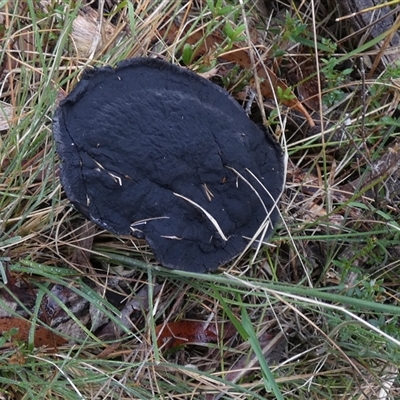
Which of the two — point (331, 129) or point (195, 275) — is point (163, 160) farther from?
point (331, 129)

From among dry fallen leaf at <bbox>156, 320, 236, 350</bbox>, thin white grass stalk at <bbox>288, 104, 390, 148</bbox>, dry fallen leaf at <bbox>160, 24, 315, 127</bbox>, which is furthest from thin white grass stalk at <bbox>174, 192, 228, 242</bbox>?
dry fallen leaf at <bbox>160, 24, 315, 127</bbox>

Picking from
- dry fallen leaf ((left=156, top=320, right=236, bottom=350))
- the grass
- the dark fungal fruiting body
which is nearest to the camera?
the dark fungal fruiting body

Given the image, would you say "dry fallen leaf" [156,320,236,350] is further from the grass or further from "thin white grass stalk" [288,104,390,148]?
"thin white grass stalk" [288,104,390,148]

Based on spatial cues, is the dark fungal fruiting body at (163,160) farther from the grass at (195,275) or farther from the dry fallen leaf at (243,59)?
the dry fallen leaf at (243,59)

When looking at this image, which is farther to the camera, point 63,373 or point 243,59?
point 243,59

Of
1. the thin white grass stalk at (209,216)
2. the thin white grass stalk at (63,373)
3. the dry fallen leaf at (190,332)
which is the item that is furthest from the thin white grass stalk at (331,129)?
the thin white grass stalk at (63,373)

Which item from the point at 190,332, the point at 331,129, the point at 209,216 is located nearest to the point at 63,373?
the point at 190,332
